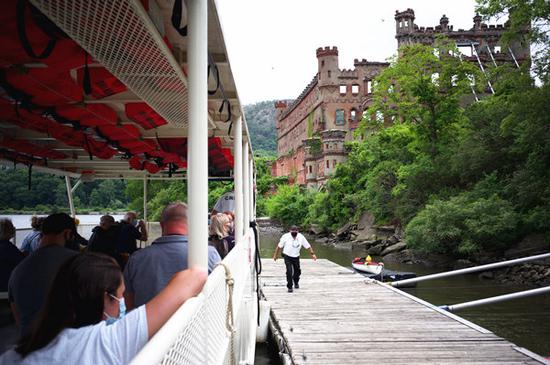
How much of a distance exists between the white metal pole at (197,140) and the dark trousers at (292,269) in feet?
30.7

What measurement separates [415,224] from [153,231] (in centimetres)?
1932

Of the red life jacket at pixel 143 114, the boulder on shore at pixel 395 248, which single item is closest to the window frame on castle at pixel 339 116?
the boulder on shore at pixel 395 248

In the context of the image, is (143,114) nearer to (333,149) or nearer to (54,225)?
(54,225)

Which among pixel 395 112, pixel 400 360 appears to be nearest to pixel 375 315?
pixel 400 360

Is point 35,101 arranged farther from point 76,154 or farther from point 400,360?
point 400,360

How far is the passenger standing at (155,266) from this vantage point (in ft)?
10.0

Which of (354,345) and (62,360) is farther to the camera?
(354,345)

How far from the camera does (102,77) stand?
3.75 m

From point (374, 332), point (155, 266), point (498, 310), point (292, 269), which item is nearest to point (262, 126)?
point (498, 310)

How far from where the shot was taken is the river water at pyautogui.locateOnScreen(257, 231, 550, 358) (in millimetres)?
12928

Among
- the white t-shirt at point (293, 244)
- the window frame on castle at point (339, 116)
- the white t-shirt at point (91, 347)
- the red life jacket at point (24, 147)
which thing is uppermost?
the window frame on castle at point (339, 116)

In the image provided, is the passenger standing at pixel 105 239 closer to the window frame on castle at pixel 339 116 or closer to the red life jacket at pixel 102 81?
the red life jacket at pixel 102 81

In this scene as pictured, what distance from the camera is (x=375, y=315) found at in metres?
9.18

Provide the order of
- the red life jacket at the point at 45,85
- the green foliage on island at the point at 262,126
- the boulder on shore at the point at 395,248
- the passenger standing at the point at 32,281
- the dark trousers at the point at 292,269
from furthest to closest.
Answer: the green foliage on island at the point at 262,126, the boulder on shore at the point at 395,248, the dark trousers at the point at 292,269, the red life jacket at the point at 45,85, the passenger standing at the point at 32,281
